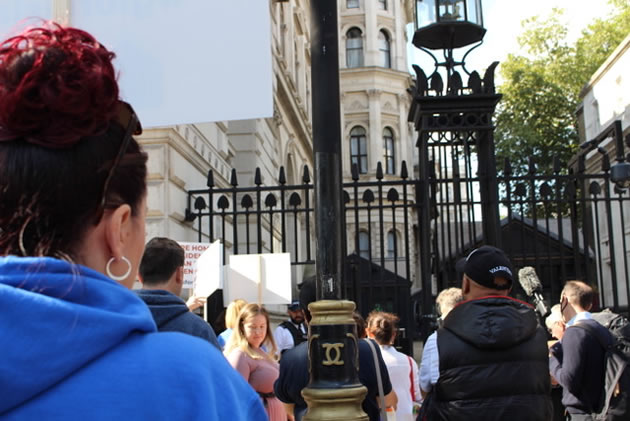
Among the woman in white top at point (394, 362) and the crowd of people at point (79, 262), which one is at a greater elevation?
the crowd of people at point (79, 262)

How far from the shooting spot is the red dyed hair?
41.1 inches

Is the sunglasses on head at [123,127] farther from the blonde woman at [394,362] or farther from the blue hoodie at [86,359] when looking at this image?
the blonde woman at [394,362]

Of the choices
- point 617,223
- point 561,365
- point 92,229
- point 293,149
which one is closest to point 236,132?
point 293,149

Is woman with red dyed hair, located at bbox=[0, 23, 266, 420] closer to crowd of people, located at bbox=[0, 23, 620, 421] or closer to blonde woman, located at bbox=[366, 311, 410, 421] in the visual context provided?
crowd of people, located at bbox=[0, 23, 620, 421]

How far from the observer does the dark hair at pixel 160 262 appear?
10.4 ft

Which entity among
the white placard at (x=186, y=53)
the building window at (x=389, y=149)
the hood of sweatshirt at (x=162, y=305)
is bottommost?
the hood of sweatshirt at (x=162, y=305)

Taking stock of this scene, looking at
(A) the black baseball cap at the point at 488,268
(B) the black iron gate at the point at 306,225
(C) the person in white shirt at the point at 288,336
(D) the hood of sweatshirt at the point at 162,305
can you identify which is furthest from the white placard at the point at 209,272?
(C) the person in white shirt at the point at 288,336

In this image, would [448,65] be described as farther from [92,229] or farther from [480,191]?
[92,229]

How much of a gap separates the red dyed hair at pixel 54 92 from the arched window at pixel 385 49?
1852 inches

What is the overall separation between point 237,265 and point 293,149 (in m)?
21.5

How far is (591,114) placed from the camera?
25359 millimetres

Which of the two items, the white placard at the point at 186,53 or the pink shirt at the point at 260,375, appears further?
the pink shirt at the point at 260,375

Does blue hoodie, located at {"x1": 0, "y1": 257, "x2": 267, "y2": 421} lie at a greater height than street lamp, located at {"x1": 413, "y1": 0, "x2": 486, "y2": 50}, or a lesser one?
lesser

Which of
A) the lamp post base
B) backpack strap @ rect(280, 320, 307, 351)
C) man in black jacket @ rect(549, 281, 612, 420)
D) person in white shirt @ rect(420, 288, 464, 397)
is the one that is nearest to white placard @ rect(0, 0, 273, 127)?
the lamp post base
